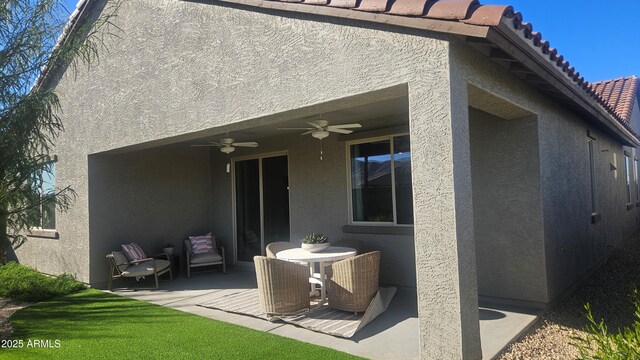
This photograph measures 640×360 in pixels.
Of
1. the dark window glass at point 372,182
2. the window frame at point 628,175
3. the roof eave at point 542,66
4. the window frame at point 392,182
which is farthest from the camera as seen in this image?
the window frame at point 628,175

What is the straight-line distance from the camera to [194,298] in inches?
339

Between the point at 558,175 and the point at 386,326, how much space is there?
425cm

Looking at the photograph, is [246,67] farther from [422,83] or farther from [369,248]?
[369,248]

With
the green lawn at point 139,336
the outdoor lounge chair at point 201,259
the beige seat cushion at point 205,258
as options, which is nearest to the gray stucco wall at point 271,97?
the green lawn at point 139,336

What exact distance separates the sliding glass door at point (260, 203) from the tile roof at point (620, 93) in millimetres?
11478

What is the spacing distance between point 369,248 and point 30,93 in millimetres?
6815

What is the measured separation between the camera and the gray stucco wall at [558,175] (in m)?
5.07

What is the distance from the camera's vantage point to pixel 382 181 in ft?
29.6

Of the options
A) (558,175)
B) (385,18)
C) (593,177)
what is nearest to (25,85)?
(385,18)

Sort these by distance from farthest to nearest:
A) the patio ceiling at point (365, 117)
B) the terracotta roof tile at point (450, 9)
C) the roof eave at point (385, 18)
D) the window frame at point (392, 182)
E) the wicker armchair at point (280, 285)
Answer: the window frame at point (392, 182) < the patio ceiling at point (365, 117) < the wicker armchair at point (280, 285) < the terracotta roof tile at point (450, 9) < the roof eave at point (385, 18)

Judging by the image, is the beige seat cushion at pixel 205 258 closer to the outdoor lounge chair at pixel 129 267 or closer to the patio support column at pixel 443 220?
the outdoor lounge chair at pixel 129 267

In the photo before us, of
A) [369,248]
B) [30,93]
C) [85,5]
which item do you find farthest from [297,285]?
[85,5]

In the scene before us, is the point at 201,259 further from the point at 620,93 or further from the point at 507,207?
the point at 620,93

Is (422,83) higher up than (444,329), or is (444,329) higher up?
(422,83)
